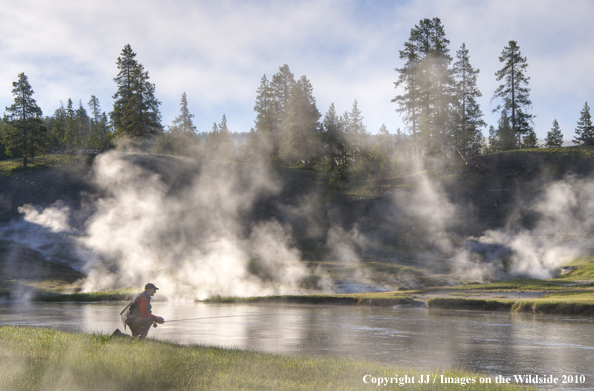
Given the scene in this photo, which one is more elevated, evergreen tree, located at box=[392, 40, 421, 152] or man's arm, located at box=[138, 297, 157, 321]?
evergreen tree, located at box=[392, 40, 421, 152]

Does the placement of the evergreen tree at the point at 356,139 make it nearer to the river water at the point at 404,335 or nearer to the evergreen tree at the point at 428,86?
the evergreen tree at the point at 428,86

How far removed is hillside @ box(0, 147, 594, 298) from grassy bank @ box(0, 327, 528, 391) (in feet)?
102

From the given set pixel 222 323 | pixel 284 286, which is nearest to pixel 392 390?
pixel 222 323

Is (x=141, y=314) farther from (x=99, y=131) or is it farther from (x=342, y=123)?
(x=99, y=131)

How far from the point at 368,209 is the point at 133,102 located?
165ft

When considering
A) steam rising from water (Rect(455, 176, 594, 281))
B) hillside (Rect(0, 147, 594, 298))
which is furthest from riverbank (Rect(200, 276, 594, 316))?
steam rising from water (Rect(455, 176, 594, 281))

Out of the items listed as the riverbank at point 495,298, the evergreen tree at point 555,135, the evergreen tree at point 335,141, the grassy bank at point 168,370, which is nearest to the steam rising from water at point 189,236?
the riverbank at point 495,298

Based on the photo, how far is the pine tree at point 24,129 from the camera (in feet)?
244

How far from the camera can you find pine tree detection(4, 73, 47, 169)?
74250 millimetres

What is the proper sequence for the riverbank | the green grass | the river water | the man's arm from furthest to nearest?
the green grass, the riverbank, the man's arm, the river water

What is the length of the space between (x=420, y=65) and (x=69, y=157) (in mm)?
62316

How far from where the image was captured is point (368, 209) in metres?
65.8

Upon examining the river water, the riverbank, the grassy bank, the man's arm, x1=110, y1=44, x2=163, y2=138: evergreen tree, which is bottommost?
the riverbank

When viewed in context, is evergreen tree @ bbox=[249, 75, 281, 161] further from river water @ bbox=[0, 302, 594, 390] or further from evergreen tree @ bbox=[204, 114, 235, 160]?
river water @ bbox=[0, 302, 594, 390]
